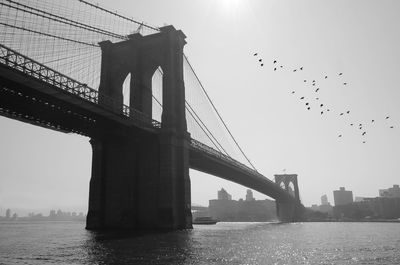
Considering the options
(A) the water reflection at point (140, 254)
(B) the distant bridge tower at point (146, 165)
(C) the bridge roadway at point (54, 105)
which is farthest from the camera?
(B) the distant bridge tower at point (146, 165)

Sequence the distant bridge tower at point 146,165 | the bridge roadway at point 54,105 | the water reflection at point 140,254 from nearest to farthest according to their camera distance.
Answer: the water reflection at point 140,254
the bridge roadway at point 54,105
the distant bridge tower at point 146,165

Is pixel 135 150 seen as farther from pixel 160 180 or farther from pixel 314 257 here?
pixel 314 257

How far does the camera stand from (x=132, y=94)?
58.8m

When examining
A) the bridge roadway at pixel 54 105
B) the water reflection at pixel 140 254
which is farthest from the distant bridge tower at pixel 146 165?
the water reflection at pixel 140 254

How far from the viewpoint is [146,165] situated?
53.8 metres

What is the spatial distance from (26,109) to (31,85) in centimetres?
757

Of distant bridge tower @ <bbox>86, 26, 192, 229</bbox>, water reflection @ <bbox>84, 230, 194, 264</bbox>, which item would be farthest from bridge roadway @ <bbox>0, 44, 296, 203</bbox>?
water reflection @ <bbox>84, 230, 194, 264</bbox>

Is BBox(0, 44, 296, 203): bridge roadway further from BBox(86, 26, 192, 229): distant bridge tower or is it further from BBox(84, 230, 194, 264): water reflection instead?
BBox(84, 230, 194, 264): water reflection

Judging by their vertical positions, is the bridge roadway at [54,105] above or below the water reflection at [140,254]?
above

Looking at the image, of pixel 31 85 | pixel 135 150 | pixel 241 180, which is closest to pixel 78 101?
pixel 31 85

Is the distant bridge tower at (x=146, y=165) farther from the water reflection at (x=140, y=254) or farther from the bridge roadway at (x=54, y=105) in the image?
the water reflection at (x=140, y=254)

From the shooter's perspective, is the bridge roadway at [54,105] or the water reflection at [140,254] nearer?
the water reflection at [140,254]

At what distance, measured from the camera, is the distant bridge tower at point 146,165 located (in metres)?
52.0

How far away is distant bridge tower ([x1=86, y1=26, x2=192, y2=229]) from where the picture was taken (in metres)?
52.0
